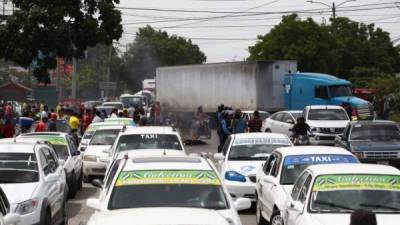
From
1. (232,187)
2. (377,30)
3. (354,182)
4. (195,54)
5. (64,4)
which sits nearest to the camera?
(354,182)

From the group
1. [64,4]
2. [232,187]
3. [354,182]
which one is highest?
[64,4]

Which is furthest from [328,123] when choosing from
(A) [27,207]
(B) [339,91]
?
(A) [27,207]

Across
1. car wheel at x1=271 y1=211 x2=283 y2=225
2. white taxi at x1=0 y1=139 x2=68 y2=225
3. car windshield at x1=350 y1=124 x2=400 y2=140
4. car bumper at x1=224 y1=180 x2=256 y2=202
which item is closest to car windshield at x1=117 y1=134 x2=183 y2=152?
car bumper at x1=224 y1=180 x2=256 y2=202

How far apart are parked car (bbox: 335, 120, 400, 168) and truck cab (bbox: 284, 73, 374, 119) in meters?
15.6

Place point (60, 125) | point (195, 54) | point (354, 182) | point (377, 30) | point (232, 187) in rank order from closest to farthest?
point (354, 182)
point (232, 187)
point (60, 125)
point (377, 30)
point (195, 54)

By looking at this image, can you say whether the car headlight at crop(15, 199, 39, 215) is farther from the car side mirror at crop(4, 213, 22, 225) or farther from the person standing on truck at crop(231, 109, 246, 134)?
the person standing on truck at crop(231, 109, 246, 134)

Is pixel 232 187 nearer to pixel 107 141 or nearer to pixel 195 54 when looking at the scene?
pixel 107 141

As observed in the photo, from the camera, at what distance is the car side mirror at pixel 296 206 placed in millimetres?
9272

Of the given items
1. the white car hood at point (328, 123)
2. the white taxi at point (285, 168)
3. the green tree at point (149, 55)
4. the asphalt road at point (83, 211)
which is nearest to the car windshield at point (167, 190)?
the white taxi at point (285, 168)

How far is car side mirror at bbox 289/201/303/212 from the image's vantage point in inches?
365

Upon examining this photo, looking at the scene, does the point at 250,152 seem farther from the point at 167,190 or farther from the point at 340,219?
the point at 167,190

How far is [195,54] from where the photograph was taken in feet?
388

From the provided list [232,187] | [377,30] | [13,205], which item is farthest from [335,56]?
[13,205]

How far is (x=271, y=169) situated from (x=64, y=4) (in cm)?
1954
